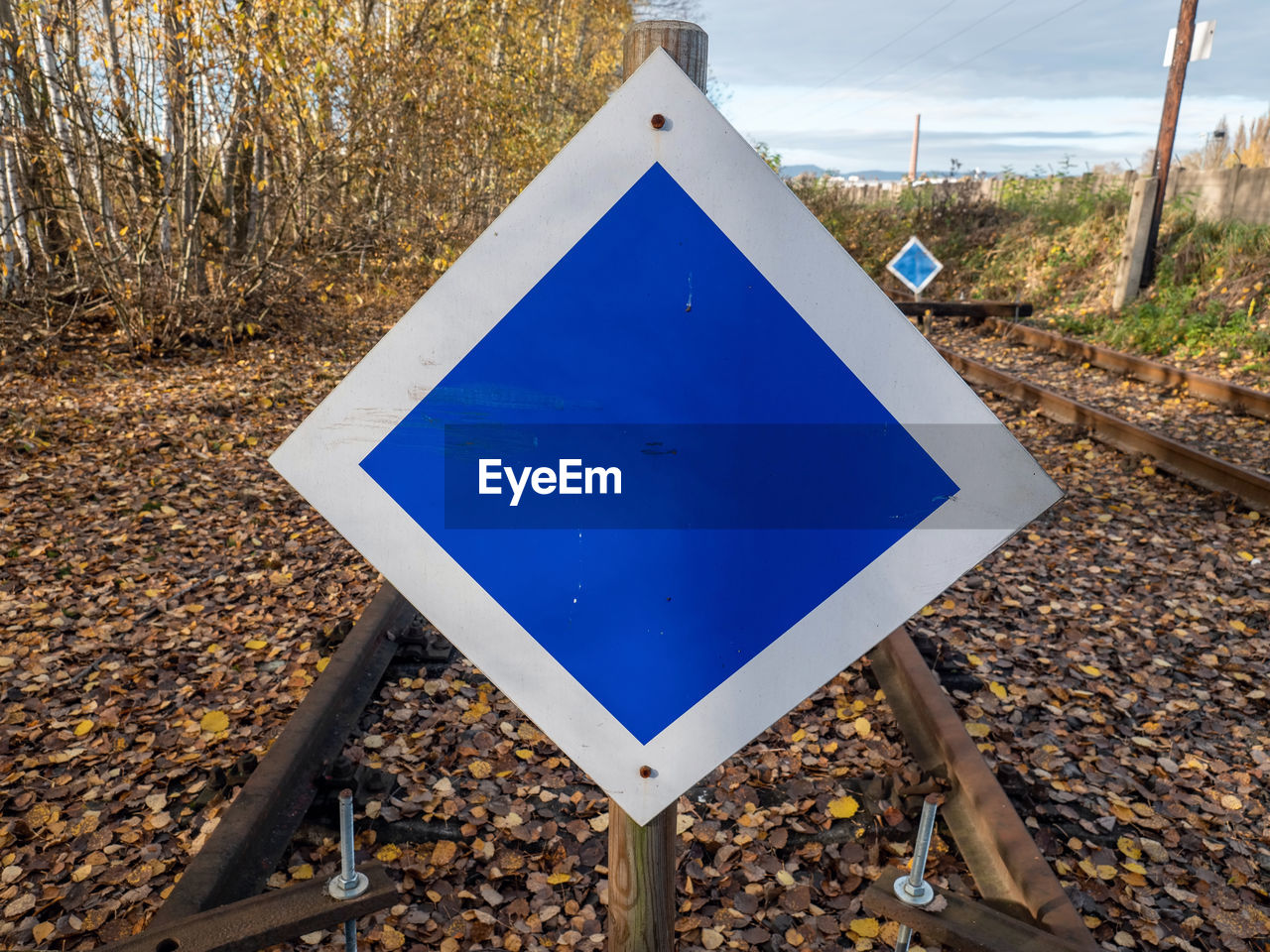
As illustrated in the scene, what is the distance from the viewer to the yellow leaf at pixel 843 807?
3.22 m

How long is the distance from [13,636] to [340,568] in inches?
68.5

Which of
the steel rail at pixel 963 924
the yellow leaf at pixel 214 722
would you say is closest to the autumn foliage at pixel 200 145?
the yellow leaf at pixel 214 722

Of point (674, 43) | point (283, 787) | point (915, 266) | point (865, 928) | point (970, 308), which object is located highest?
point (915, 266)

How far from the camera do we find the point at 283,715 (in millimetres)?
3875

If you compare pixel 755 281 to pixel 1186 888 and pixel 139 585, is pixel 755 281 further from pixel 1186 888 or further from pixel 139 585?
pixel 139 585

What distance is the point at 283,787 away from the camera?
303cm

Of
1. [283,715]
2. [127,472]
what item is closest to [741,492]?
[283,715]

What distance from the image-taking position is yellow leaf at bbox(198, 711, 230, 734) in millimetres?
3766

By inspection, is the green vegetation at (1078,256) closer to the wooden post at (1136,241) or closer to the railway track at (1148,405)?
the wooden post at (1136,241)

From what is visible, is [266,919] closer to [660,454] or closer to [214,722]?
[660,454]

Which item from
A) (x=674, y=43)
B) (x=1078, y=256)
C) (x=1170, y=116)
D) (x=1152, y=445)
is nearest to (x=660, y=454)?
(x=674, y=43)

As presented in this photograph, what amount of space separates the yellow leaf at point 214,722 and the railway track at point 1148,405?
737 centimetres

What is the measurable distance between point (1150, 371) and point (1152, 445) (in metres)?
4.16

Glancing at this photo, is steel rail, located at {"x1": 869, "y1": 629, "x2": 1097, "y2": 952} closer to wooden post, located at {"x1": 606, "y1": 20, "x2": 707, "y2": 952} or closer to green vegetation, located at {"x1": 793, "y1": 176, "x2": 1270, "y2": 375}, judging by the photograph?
wooden post, located at {"x1": 606, "y1": 20, "x2": 707, "y2": 952}
